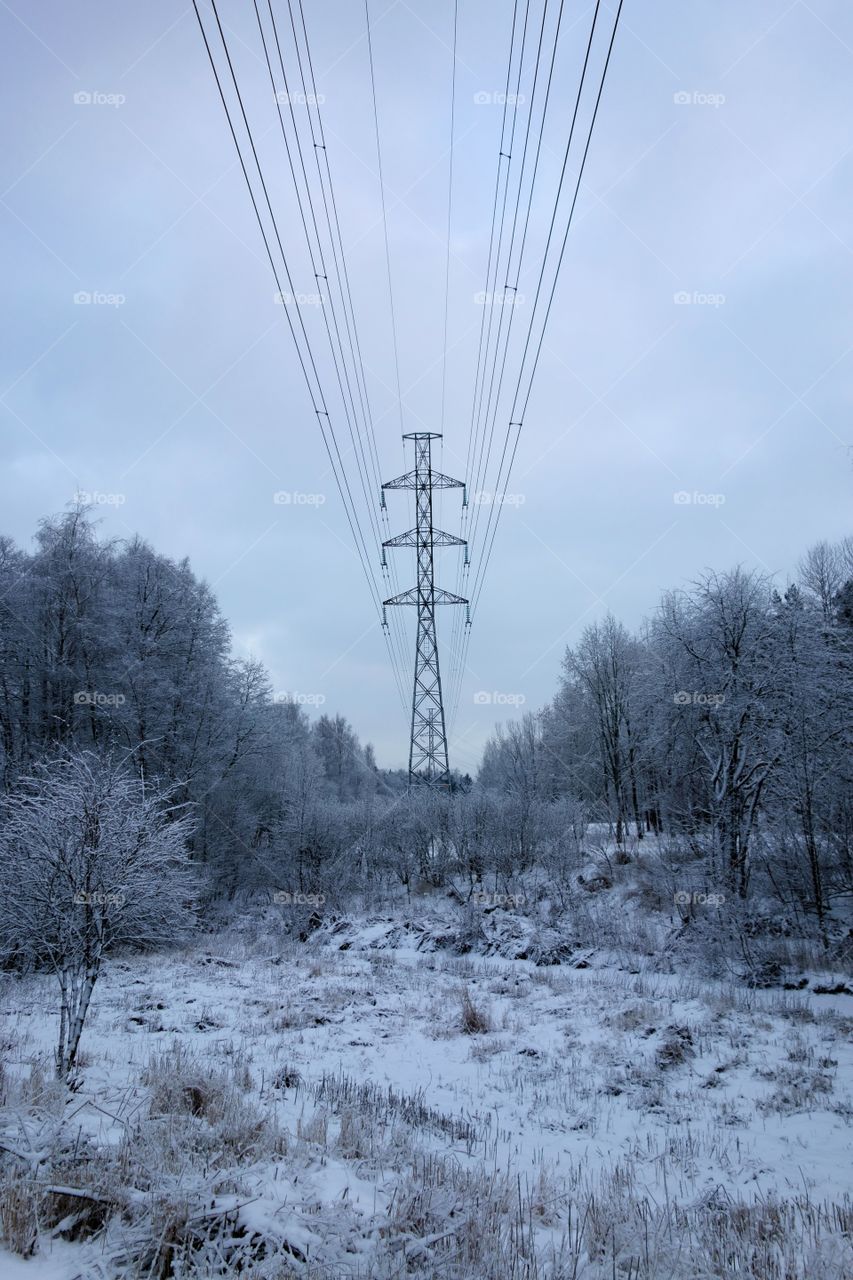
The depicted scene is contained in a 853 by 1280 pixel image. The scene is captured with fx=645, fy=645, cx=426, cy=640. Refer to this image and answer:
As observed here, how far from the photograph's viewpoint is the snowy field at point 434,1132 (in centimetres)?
407

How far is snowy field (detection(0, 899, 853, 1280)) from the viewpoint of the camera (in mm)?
4070

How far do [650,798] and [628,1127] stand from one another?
30862 millimetres

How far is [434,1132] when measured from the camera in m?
7.12

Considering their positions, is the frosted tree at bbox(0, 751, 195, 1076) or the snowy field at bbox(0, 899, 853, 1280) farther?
the frosted tree at bbox(0, 751, 195, 1076)

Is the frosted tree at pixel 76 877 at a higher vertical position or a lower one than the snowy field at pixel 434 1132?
higher

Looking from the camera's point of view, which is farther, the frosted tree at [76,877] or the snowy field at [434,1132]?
the frosted tree at [76,877]

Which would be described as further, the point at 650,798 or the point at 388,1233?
the point at 650,798

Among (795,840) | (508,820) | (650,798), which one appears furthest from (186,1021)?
(650,798)

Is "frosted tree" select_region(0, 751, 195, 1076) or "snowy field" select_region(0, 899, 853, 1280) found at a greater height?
"frosted tree" select_region(0, 751, 195, 1076)

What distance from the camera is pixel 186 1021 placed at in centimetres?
1194

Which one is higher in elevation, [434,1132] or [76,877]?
[76,877]

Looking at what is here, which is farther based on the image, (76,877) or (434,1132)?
(76,877)

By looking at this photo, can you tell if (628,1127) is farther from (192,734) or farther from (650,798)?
(650,798)

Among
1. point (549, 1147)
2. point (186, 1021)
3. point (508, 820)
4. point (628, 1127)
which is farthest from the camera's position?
point (508, 820)
